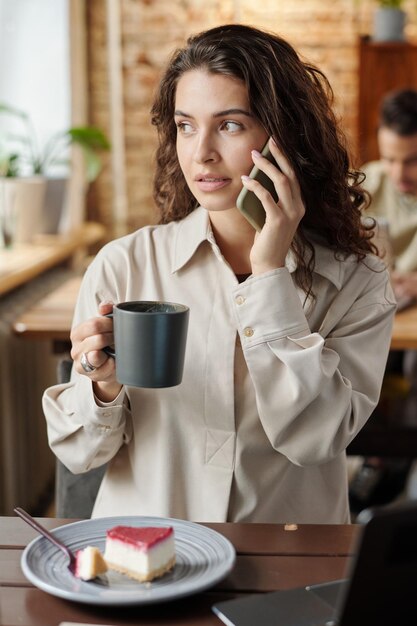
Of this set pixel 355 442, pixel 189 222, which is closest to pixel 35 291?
pixel 355 442

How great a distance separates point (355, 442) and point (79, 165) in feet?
6.99

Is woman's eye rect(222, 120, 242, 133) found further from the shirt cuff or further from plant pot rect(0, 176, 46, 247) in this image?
plant pot rect(0, 176, 46, 247)

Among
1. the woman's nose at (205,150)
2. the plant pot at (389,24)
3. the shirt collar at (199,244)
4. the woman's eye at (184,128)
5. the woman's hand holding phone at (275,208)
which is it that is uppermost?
the plant pot at (389,24)

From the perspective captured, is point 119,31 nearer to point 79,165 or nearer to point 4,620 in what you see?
point 79,165

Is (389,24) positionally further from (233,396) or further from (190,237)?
(233,396)

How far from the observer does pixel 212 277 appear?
163cm

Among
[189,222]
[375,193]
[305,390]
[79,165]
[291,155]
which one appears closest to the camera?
[305,390]

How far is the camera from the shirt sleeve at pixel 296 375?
1432 millimetres

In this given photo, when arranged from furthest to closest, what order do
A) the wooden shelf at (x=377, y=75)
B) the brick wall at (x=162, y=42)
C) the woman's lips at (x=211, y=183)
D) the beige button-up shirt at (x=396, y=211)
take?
the brick wall at (x=162, y=42)
the wooden shelf at (x=377, y=75)
the beige button-up shirt at (x=396, y=211)
the woman's lips at (x=211, y=183)

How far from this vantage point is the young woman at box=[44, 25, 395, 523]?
145 cm

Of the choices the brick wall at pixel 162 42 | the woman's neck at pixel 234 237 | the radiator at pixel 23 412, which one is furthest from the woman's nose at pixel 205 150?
the brick wall at pixel 162 42

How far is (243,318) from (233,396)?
0.15 meters

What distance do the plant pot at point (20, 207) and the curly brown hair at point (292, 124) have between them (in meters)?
1.73

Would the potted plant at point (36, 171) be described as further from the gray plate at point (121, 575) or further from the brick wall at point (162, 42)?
the gray plate at point (121, 575)
